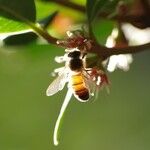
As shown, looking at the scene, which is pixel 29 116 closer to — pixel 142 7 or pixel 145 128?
pixel 145 128

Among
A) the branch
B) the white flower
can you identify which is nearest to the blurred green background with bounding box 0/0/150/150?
the white flower

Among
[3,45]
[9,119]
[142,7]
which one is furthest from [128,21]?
[9,119]

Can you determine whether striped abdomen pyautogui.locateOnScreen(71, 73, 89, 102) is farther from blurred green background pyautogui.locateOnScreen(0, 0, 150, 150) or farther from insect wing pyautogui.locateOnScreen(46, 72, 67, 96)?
blurred green background pyautogui.locateOnScreen(0, 0, 150, 150)

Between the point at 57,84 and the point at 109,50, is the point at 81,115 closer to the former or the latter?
the point at 57,84

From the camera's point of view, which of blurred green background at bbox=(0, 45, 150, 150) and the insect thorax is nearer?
the insect thorax

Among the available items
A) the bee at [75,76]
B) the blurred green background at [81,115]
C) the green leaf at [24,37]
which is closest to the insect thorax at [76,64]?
the bee at [75,76]
